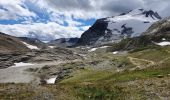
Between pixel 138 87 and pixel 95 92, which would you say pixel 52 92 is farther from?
pixel 138 87

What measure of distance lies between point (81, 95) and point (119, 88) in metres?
4.94

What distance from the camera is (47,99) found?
1421 inches

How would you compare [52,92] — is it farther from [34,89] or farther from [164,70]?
[164,70]

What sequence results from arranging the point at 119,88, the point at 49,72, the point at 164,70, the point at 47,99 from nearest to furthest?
1. the point at 47,99
2. the point at 119,88
3. the point at 164,70
4. the point at 49,72

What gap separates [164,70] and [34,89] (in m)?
29.2

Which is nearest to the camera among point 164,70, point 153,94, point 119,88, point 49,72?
point 153,94

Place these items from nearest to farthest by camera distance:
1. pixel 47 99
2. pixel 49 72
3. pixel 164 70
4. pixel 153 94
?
pixel 47 99 → pixel 153 94 → pixel 164 70 → pixel 49 72

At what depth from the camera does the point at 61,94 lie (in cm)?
3881

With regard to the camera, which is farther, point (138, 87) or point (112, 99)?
point (138, 87)

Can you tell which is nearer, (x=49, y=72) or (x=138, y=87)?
(x=138, y=87)

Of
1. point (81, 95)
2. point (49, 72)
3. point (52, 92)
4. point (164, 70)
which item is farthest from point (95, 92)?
point (49, 72)

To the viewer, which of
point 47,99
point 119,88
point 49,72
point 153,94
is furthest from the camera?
point 49,72

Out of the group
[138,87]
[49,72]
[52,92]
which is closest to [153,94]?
[138,87]

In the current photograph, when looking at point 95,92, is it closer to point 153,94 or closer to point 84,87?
point 84,87
